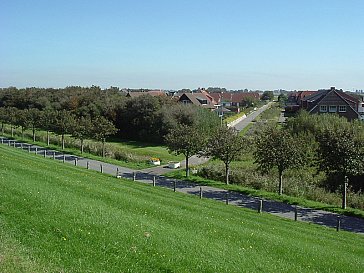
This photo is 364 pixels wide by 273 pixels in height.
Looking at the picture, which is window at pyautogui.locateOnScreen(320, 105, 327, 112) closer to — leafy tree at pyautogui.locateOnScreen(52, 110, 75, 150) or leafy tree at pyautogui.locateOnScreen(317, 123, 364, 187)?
leafy tree at pyautogui.locateOnScreen(52, 110, 75, 150)

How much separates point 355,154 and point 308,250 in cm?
1317

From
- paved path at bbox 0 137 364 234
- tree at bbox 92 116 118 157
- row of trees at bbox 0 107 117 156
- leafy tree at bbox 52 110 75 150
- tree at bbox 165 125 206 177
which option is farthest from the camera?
leafy tree at bbox 52 110 75 150

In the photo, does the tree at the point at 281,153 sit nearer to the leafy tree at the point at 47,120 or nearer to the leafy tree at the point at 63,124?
the leafy tree at the point at 63,124

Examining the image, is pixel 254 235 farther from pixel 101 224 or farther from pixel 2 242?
pixel 2 242

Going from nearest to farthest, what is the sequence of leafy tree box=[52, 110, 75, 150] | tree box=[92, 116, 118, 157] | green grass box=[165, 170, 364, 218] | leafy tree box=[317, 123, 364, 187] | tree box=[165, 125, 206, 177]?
1. green grass box=[165, 170, 364, 218]
2. leafy tree box=[317, 123, 364, 187]
3. tree box=[165, 125, 206, 177]
4. tree box=[92, 116, 118, 157]
5. leafy tree box=[52, 110, 75, 150]

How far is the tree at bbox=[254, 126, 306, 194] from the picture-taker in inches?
1092

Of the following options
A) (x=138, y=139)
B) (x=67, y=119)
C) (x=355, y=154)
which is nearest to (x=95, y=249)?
(x=355, y=154)

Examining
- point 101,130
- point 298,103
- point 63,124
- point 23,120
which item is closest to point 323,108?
point 101,130

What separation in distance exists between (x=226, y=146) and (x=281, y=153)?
521 cm

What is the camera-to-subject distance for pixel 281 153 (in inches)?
1093

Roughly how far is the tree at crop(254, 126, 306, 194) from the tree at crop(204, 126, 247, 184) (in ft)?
9.78

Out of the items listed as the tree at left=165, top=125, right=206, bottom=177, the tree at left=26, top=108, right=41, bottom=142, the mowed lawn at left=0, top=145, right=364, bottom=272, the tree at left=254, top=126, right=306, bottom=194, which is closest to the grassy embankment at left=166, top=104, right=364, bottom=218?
the tree at left=254, top=126, right=306, bottom=194

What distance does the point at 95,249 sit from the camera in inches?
417

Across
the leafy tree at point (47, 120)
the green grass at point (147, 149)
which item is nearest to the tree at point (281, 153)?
the green grass at point (147, 149)
